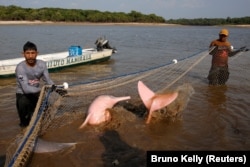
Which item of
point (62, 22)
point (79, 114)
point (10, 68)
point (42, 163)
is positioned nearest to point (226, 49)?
point (79, 114)

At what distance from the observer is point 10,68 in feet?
40.1

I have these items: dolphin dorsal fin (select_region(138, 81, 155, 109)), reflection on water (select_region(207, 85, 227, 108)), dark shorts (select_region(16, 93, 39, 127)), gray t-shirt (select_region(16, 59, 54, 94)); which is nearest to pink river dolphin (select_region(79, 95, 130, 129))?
dolphin dorsal fin (select_region(138, 81, 155, 109))

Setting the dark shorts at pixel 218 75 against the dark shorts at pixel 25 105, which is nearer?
the dark shorts at pixel 25 105

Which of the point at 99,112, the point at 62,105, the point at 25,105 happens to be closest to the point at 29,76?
the point at 25,105

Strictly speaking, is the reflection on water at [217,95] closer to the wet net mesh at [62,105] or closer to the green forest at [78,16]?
the wet net mesh at [62,105]

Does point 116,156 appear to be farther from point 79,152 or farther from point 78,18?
point 78,18

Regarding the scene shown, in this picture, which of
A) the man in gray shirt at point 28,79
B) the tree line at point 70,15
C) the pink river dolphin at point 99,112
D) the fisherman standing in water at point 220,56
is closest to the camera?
the man in gray shirt at point 28,79

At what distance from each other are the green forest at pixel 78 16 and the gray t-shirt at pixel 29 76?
76070mm

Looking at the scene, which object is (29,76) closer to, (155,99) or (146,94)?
(146,94)

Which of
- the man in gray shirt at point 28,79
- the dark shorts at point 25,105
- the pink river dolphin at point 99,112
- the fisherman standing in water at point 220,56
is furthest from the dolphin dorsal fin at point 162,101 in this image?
the fisherman standing in water at point 220,56

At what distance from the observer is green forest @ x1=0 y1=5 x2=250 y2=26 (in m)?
76.8

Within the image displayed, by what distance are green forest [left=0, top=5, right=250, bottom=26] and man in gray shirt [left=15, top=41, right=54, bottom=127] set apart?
7601 cm

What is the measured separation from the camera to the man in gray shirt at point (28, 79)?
18.4 feet

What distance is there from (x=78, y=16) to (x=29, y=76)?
84.3m
